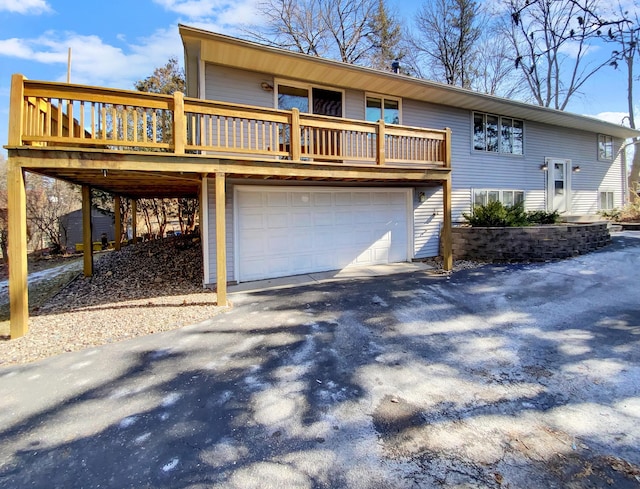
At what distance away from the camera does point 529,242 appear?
28.3 ft

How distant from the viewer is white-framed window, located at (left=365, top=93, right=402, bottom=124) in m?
9.27

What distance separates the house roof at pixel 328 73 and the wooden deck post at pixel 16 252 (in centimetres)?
384

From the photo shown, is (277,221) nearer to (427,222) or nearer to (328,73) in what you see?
(328,73)

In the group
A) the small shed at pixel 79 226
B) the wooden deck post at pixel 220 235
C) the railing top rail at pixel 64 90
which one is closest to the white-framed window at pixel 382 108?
the wooden deck post at pixel 220 235

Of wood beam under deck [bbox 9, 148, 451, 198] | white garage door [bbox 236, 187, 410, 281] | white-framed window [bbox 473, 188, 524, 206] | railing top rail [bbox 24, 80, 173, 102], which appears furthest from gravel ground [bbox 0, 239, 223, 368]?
white-framed window [bbox 473, 188, 524, 206]

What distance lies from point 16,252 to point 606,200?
66.1 feet

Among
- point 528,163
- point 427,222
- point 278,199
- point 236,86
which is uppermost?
point 236,86

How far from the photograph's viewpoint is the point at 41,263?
1222cm

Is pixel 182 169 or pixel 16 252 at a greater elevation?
pixel 182 169

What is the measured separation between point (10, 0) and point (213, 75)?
8.53m

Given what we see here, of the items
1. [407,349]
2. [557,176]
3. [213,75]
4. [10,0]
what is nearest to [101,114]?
[213,75]

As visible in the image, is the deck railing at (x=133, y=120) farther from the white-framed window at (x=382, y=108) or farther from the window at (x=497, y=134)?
the window at (x=497, y=134)

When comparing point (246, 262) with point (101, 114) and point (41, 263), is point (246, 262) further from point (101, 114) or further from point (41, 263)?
point (41, 263)

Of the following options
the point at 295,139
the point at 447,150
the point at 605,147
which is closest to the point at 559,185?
the point at 605,147
